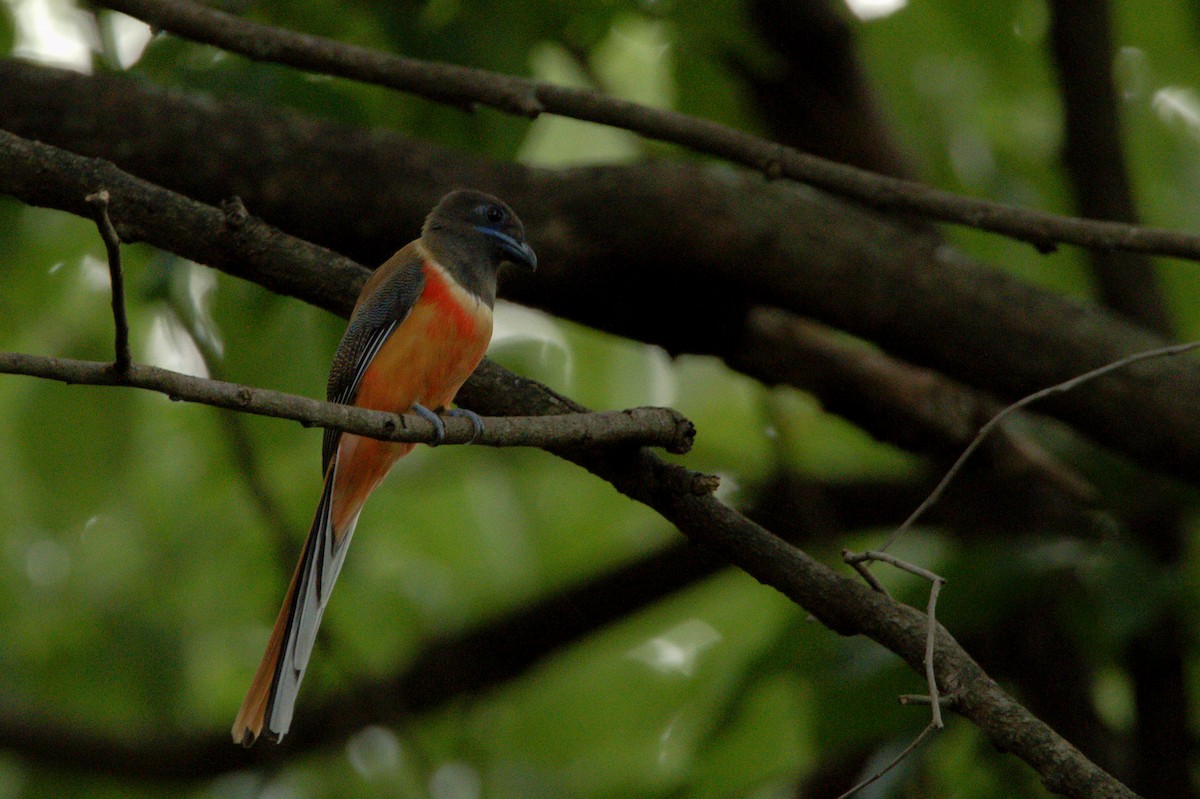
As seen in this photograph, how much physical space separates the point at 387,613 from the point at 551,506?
1.11 metres

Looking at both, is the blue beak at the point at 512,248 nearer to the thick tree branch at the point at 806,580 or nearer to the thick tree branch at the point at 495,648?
the thick tree branch at the point at 806,580

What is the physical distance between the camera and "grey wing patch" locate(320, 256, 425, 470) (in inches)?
144

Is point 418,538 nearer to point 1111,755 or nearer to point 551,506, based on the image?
point 551,506

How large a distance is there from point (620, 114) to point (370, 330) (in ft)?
3.14

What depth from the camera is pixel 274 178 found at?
435cm

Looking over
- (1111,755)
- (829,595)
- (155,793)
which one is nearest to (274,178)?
(829,595)

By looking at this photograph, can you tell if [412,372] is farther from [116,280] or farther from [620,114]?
[116,280]

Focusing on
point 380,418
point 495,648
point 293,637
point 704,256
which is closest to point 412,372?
point 293,637

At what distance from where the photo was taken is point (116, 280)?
2.20 metres

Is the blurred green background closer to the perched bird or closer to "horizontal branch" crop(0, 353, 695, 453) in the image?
the perched bird

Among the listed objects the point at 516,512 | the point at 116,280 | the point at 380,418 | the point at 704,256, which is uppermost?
the point at 116,280

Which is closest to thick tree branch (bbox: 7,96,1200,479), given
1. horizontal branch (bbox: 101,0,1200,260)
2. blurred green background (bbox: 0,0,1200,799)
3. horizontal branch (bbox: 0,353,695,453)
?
blurred green background (bbox: 0,0,1200,799)

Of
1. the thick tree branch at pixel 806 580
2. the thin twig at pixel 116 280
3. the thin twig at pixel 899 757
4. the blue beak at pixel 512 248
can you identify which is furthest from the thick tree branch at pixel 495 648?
the thin twig at pixel 116 280

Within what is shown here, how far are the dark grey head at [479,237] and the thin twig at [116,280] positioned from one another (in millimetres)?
1869
